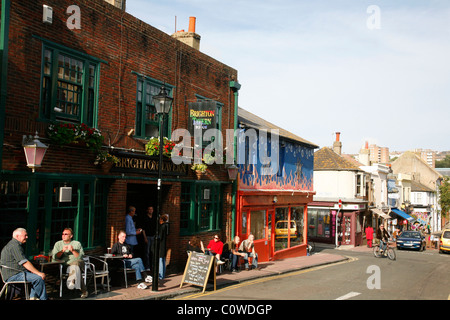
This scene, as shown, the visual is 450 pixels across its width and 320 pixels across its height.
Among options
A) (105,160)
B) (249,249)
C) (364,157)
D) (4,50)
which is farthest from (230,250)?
(364,157)

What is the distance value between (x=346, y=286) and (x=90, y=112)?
9349 mm

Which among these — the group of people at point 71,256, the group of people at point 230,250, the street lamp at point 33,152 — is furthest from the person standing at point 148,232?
the street lamp at point 33,152

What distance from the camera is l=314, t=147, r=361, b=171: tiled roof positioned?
34875 millimetres

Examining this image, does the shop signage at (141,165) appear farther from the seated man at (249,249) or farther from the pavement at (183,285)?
the seated man at (249,249)

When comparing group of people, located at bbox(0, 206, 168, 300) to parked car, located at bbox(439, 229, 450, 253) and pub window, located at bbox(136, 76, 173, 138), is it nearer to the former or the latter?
pub window, located at bbox(136, 76, 173, 138)

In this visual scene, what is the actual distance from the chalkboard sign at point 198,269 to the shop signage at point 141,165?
2971 mm

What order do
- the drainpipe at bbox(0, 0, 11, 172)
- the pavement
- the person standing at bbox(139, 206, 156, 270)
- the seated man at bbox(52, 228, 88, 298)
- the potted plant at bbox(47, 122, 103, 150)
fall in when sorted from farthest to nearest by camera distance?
the person standing at bbox(139, 206, 156, 270) < the pavement < the potted plant at bbox(47, 122, 103, 150) < the seated man at bbox(52, 228, 88, 298) < the drainpipe at bbox(0, 0, 11, 172)

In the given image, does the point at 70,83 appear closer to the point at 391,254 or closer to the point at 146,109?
the point at 146,109

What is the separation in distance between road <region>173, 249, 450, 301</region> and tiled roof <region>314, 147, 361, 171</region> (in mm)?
16486

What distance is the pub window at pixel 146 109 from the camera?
13.1m

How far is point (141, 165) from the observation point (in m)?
12.8

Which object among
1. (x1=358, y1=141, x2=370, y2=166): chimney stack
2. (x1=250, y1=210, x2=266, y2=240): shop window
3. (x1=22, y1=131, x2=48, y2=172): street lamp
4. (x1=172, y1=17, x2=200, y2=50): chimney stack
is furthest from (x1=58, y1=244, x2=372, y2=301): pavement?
(x1=358, y1=141, x2=370, y2=166): chimney stack

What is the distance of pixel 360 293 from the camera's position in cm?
A: 1224
